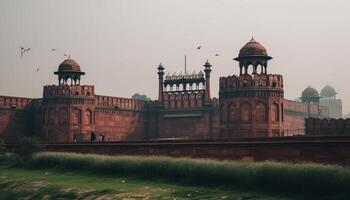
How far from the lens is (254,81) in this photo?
37.7 meters

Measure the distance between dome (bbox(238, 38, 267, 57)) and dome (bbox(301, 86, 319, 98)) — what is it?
37.7 meters

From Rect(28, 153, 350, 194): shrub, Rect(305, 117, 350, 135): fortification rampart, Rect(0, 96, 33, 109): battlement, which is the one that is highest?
Rect(0, 96, 33, 109): battlement

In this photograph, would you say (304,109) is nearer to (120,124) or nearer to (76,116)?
(120,124)

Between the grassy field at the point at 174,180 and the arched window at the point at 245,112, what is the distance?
15398 mm

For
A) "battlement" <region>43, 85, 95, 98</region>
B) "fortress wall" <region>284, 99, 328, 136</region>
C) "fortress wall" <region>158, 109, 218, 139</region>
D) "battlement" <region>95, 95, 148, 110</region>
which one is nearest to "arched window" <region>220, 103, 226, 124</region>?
"fortress wall" <region>158, 109, 218, 139</region>

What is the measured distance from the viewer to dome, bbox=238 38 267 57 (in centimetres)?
3794

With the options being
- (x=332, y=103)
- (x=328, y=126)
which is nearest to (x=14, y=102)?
(x=328, y=126)

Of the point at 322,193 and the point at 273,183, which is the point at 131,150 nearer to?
the point at 273,183

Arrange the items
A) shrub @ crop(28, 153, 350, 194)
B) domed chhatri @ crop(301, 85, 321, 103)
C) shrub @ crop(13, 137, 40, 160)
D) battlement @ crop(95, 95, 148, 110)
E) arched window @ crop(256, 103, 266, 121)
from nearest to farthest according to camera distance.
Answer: shrub @ crop(28, 153, 350, 194)
shrub @ crop(13, 137, 40, 160)
arched window @ crop(256, 103, 266, 121)
battlement @ crop(95, 95, 148, 110)
domed chhatri @ crop(301, 85, 321, 103)

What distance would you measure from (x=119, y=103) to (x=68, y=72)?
649 cm

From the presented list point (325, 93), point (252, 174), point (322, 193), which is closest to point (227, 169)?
point (252, 174)

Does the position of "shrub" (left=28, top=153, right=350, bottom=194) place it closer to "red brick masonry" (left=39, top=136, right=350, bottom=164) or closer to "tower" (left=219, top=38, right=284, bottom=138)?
"red brick masonry" (left=39, top=136, right=350, bottom=164)

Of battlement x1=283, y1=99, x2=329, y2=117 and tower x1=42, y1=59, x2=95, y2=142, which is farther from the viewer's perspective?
battlement x1=283, y1=99, x2=329, y2=117

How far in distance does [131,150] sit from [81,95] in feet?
65.3
